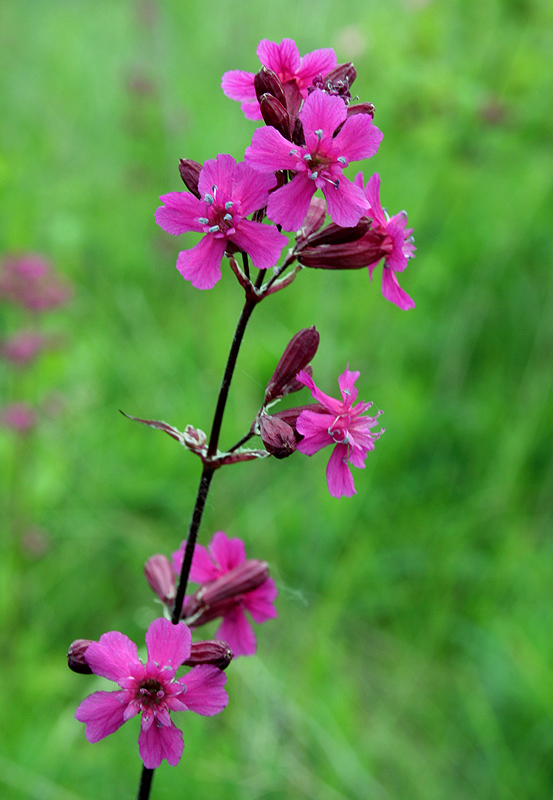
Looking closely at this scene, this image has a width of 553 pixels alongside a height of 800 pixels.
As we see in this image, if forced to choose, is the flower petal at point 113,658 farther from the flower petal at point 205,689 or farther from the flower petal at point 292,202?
the flower petal at point 292,202

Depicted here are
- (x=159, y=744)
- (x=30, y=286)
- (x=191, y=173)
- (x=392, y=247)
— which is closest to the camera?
(x=159, y=744)

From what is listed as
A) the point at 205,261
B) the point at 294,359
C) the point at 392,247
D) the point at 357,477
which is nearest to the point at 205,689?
the point at 294,359

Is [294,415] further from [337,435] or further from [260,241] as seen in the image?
[260,241]

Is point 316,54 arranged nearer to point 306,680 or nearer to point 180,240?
point 306,680

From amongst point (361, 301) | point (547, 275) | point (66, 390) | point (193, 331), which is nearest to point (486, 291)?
point (547, 275)

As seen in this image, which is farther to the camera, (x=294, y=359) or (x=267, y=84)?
(x=294, y=359)

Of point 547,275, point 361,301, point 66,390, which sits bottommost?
point 66,390

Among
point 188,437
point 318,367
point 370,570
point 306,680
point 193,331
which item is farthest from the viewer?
point 193,331
